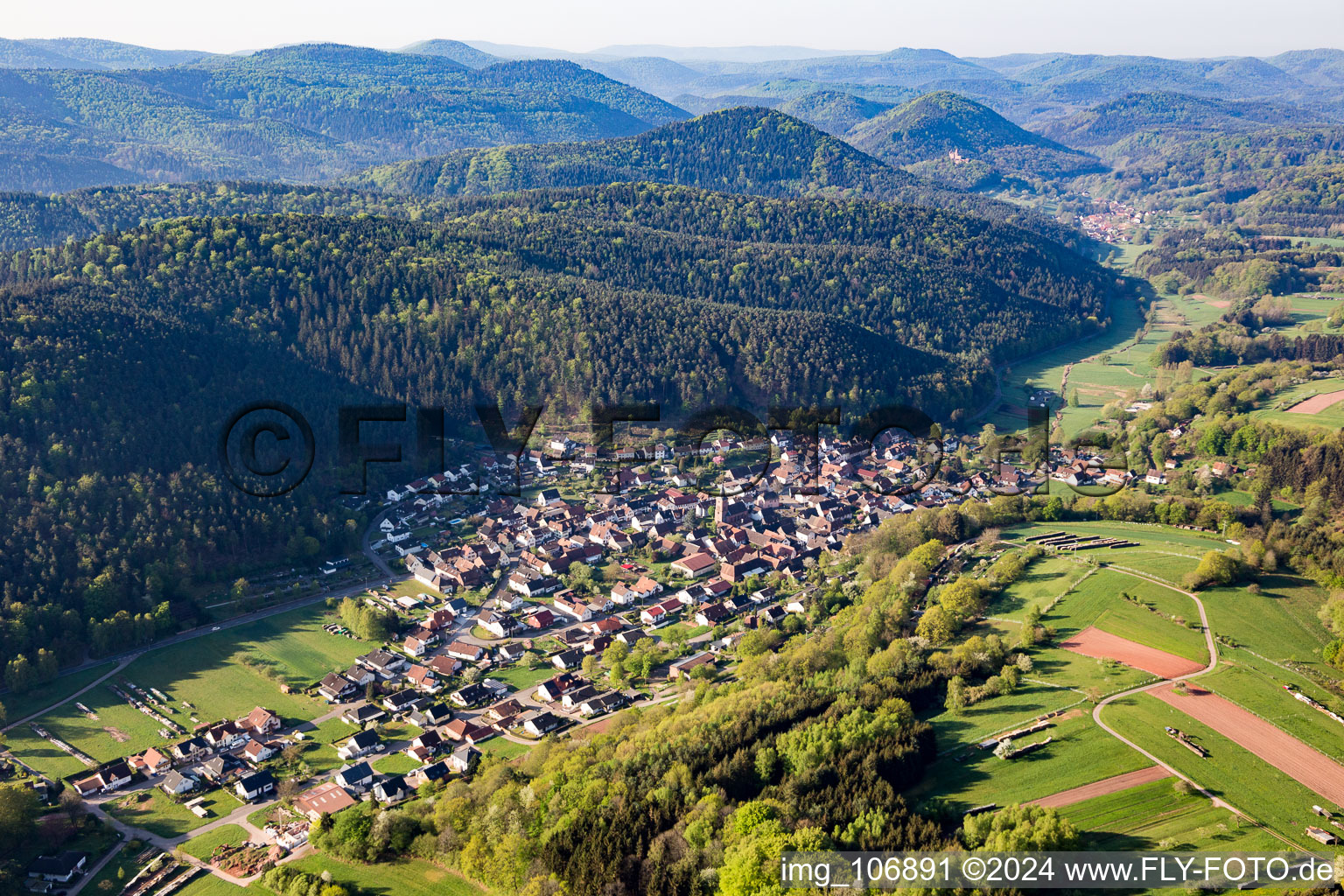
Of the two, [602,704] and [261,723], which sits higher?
[602,704]

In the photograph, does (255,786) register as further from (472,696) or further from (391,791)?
(472,696)

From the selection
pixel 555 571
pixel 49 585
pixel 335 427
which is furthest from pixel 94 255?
pixel 555 571

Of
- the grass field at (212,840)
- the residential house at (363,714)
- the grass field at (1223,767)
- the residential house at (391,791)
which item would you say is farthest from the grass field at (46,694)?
the grass field at (1223,767)

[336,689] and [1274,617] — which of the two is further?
[336,689]

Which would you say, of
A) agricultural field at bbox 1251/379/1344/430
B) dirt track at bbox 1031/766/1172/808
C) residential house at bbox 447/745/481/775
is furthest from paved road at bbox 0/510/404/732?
agricultural field at bbox 1251/379/1344/430

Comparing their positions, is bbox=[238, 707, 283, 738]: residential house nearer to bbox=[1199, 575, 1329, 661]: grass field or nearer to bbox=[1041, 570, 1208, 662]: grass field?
bbox=[1041, 570, 1208, 662]: grass field

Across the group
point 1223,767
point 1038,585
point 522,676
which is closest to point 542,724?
point 522,676

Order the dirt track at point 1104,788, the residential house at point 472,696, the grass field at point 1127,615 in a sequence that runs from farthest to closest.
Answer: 1. the residential house at point 472,696
2. the grass field at point 1127,615
3. the dirt track at point 1104,788

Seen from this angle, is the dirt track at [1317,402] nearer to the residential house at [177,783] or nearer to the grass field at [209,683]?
the grass field at [209,683]
